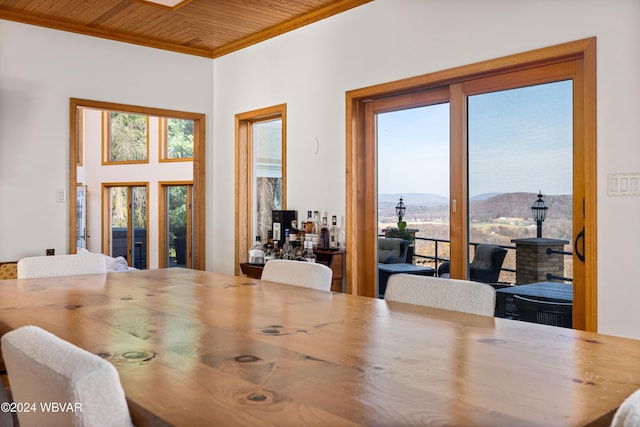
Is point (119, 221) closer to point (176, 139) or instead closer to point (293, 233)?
point (176, 139)

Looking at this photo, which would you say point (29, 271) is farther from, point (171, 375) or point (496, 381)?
point (496, 381)

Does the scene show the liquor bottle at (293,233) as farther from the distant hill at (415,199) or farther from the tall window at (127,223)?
the tall window at (127,223)

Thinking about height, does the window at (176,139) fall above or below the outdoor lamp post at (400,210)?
above

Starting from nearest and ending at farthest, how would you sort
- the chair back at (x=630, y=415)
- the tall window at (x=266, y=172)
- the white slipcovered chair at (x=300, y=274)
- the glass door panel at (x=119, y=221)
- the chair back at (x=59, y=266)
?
the chair back at (x=630, y=415) < the white slipcovered chair at (x=300, y=274) < the chair back at (x=59, y=266) < the tall window at (x=266, y=172) < the glass door panel at (x=119, y=221)

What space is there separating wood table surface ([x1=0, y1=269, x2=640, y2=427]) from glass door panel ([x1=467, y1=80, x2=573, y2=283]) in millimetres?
1537

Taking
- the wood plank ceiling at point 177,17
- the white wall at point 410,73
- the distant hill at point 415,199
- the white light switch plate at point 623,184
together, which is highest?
the wood plank ceiling at point 177,17

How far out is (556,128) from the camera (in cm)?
295

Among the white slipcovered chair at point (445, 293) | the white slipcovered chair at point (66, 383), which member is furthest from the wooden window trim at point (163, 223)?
the white slipcovered chair at point (66, 383)

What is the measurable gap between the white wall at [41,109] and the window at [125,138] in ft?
14.1

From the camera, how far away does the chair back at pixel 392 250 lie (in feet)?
12.6

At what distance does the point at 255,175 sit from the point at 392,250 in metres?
1.83

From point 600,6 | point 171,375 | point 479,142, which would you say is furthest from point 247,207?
point 171,375

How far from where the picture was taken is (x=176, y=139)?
8.67 metres

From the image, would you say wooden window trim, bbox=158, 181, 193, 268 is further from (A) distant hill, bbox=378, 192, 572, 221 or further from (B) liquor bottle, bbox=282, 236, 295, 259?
(A) distant hill, bbox=378, 192, 572, 221
